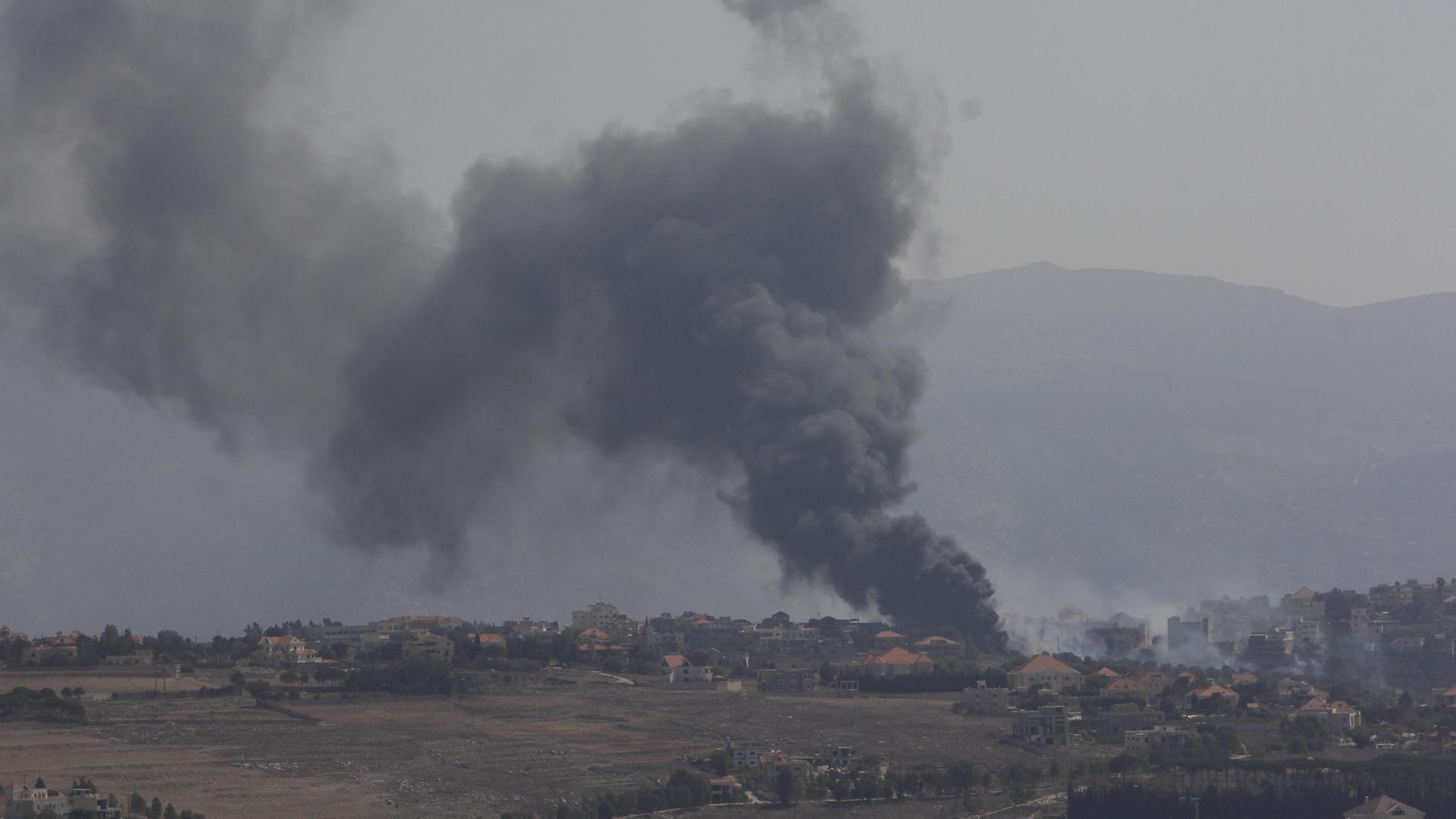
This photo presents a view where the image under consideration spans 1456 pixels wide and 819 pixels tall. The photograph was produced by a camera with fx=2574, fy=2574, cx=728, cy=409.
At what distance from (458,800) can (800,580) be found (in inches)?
1633

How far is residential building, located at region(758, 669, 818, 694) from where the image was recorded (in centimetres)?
10106

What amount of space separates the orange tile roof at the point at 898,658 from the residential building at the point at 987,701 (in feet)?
23.2

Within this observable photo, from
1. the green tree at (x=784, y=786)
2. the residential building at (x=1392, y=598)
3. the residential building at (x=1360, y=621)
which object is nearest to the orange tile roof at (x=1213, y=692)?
the green tree at (x=784, y=786)

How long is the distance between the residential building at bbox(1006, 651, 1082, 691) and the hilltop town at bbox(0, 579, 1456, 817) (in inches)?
3.8

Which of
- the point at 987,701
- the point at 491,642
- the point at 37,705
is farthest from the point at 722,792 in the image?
the point at 491,642

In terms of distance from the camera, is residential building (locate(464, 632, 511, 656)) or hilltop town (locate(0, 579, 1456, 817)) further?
residential building (locate(464, 632, 511, 656))

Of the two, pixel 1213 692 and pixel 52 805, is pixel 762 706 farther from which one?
pixel 52 805

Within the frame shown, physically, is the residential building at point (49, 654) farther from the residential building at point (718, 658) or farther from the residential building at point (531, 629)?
the residential building at point (531, 629)

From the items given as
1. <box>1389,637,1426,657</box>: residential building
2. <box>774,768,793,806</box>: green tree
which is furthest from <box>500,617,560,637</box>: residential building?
<box>774,768,793,806</box>: green tree

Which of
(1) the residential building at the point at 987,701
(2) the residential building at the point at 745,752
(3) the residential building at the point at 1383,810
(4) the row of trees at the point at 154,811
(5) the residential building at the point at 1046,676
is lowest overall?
(4) the row of trees at the point at 154,811

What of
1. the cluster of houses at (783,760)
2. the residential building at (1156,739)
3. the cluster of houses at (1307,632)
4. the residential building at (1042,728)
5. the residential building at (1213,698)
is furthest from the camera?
the cluster of houses at (1307,632)

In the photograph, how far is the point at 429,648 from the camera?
107m

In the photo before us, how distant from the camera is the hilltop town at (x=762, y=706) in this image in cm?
7981

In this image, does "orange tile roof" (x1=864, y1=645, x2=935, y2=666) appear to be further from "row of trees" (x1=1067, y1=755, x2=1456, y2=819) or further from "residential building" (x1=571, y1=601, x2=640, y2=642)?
"row of trees" (x1=1067, y1=755, x2=1456, y2=819)
